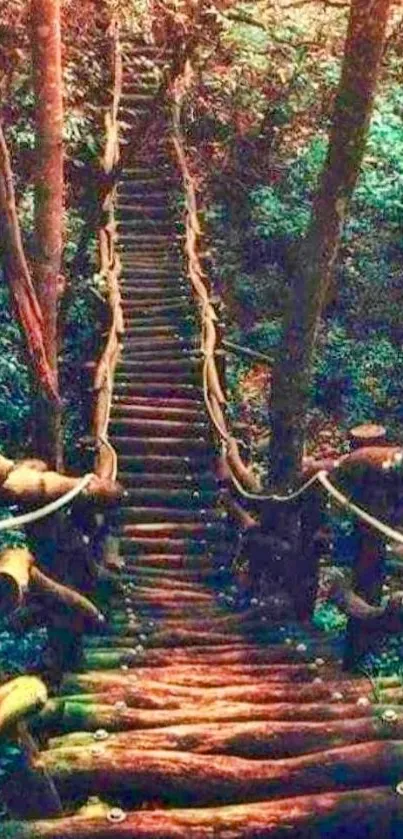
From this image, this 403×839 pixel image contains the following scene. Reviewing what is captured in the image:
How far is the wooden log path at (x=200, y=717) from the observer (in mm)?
4066

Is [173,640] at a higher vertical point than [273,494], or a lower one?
lower

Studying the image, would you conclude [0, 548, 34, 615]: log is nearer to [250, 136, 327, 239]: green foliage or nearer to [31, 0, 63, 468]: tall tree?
[31, 0, 63, 468]: tall tree

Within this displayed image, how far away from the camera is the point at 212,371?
11.0 meters

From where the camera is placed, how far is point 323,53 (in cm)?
1748

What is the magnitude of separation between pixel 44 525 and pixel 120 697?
1.16m

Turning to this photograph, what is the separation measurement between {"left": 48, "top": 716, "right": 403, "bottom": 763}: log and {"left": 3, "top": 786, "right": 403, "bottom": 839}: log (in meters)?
0.54

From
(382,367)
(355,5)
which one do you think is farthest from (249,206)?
(355,5)

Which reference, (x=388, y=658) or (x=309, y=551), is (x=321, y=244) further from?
(x=388, y=658)

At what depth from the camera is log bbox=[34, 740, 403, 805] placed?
435 centimetres

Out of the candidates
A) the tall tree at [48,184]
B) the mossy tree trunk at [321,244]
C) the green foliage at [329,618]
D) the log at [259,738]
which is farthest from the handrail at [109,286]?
the log at [259,738]

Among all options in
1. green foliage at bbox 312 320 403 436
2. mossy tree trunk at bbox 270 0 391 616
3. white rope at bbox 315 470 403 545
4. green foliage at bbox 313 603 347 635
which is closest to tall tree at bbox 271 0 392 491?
mossy tree trunk at bbox 270 0 391 616

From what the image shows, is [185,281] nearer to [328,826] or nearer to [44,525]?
[44,525]

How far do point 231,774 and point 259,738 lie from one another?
14.5 inches

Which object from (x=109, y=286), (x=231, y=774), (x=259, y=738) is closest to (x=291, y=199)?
(x=109, y=286)
